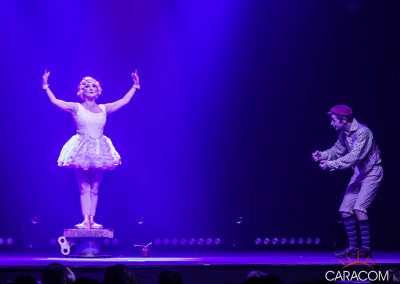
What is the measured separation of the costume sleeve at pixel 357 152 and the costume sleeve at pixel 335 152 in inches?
12.2

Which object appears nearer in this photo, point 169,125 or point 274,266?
point 274,266

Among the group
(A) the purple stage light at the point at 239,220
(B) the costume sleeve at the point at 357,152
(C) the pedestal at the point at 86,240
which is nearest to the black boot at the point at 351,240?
(B) the costume sleeve at the point at 357,152

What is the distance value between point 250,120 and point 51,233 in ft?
10.6

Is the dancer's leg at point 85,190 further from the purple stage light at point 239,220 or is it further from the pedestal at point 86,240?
the purple stage light at point 239,220

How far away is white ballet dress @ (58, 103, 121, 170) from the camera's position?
908 cm

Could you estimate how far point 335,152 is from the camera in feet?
31.9

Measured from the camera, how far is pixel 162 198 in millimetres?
11125

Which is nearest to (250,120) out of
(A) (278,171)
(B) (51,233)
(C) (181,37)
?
(A) (278,171)

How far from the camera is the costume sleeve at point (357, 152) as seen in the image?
9.26 metres

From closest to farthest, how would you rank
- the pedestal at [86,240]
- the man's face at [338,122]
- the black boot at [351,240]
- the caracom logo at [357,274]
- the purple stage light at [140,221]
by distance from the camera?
the caracom logo at [357,274] → the pedestal at [86,240] → the black boot at [351,240] → the man's face at [338,122] → the purple stage light at [140,221]

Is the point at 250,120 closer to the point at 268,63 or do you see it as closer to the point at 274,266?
the point at 268,63

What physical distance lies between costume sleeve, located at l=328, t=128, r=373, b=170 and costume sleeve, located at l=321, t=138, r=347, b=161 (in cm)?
31

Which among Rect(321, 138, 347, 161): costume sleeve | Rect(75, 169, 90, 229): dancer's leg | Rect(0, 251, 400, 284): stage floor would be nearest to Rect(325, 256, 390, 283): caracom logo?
Rect(0, 251, 400, 284): stage floor

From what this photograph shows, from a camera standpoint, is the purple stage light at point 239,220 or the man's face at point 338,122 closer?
the man's face at point 338,122
